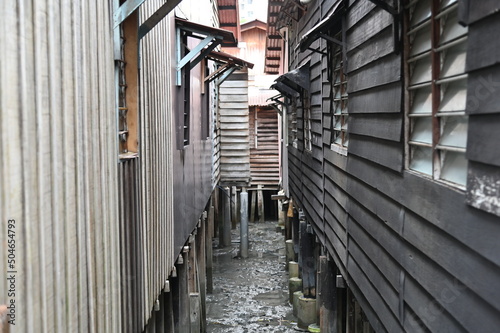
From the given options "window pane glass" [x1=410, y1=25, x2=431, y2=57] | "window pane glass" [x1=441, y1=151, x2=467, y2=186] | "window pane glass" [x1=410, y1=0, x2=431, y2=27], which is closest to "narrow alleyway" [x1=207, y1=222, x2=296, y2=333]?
"window pane glass" [x1=410, y1=25, x2=431, y2=57]

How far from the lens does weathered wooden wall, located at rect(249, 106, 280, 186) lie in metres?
26.3

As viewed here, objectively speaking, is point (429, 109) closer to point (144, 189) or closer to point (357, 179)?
point (357, 179)

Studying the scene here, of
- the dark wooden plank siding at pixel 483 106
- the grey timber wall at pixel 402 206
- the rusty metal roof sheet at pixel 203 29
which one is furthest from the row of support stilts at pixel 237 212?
the dark wooden plank siding at pixel 483 106

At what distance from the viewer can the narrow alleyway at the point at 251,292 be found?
12.5 m

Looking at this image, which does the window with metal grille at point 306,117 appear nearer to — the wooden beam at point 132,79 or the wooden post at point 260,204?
the wooden beam at point 132,79

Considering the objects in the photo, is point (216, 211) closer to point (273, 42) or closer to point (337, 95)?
point (273, 42)

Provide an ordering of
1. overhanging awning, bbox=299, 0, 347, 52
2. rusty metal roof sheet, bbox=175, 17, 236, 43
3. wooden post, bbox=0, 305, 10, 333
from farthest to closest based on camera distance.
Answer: rusty metal roof sheet, bbox=175, 17, 236, 43
overhanging awning, bbox=299, 0, 347, 52
wooden post, bbox=0, 305, 10, 333

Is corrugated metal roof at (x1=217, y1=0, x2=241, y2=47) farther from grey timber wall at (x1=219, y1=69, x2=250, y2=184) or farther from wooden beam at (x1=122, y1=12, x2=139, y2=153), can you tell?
wooden beam at (x1=122, y1=12, x2=139, y2=153)

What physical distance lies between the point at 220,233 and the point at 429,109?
57.9 feet

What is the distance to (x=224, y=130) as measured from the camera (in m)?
21.4

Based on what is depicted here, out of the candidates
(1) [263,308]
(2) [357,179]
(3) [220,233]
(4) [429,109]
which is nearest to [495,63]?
(4) [429,109]

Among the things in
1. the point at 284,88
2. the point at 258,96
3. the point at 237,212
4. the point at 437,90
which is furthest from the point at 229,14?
the point at 437,90

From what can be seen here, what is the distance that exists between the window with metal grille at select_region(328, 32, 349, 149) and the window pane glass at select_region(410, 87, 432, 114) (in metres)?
2.98

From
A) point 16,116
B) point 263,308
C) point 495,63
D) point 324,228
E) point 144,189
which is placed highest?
point 495,63
